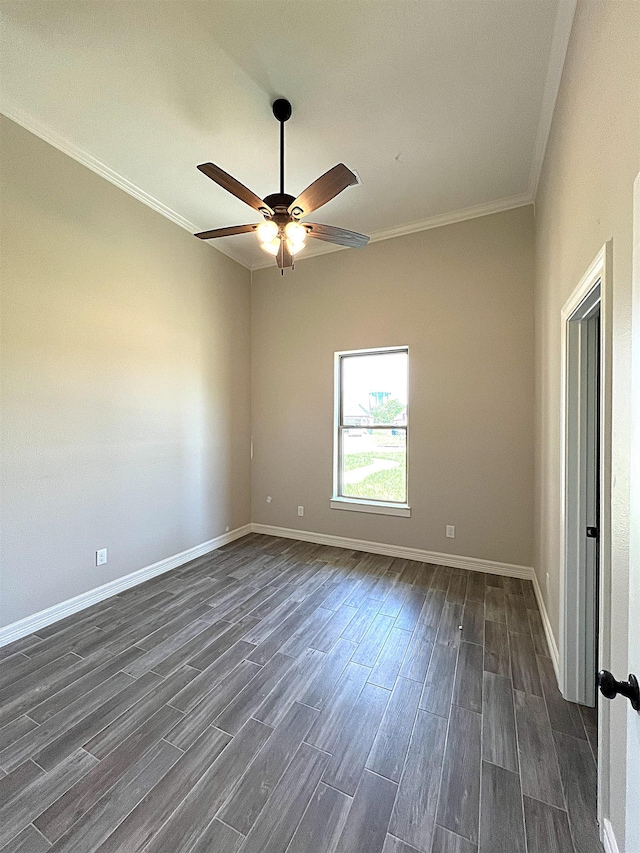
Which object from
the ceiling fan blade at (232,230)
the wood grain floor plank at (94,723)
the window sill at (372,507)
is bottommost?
the wood grain floor plank at (94,723)

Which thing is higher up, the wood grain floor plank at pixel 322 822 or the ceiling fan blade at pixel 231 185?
the ceiling fan blade at pixel 231 185

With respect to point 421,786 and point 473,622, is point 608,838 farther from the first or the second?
point 473,622

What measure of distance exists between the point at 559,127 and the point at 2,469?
4.05 metres

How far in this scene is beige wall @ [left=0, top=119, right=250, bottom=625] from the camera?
2355 mm

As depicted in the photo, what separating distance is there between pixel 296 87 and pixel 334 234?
2.77 feet

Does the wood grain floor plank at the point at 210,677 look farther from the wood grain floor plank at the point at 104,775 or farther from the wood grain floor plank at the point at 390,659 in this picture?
the wood grain floor plank at the point at 390,659

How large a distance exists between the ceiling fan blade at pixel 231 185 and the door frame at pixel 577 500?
5.92ft

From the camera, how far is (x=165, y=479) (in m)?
3.45

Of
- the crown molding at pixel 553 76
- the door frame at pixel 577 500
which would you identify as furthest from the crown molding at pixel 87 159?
the door frame at pixel 577 500

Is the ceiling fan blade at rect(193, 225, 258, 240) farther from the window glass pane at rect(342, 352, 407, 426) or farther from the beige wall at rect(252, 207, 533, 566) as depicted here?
the window glass pane at rect(342, 352, 407, 426)

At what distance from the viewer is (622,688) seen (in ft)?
2.20

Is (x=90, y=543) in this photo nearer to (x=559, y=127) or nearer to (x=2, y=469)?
(x=2, y=469)

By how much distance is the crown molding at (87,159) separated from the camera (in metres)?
2.29

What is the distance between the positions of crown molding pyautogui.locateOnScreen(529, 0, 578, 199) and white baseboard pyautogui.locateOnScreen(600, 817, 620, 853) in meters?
3.33
